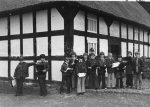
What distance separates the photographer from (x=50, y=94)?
11.8 m

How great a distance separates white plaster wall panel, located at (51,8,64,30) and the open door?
4555 mm

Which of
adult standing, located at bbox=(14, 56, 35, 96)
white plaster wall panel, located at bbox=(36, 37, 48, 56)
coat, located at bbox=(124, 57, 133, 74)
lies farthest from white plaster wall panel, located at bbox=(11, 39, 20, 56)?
coat, located at bbox=(124, 57, 133, 74)

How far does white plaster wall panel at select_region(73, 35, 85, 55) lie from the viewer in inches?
526

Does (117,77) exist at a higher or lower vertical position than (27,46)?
lower

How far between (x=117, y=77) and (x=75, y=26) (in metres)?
3.24

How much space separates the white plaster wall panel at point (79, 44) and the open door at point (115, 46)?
3.19 meters

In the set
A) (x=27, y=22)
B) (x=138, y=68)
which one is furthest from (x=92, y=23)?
(x=138, y=68)

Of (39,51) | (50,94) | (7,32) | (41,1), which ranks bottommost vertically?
(50,94)

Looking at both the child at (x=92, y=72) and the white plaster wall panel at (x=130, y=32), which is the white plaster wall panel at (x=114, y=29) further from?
the child at (x=92, y=72)

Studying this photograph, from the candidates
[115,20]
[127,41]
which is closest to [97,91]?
[115,20]

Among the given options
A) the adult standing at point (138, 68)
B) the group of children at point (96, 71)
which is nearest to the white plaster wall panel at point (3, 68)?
the group of children at point (96, 71)

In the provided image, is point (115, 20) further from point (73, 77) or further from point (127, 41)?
point (73, 77)

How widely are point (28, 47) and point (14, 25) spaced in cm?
174

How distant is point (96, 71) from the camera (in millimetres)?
12953
